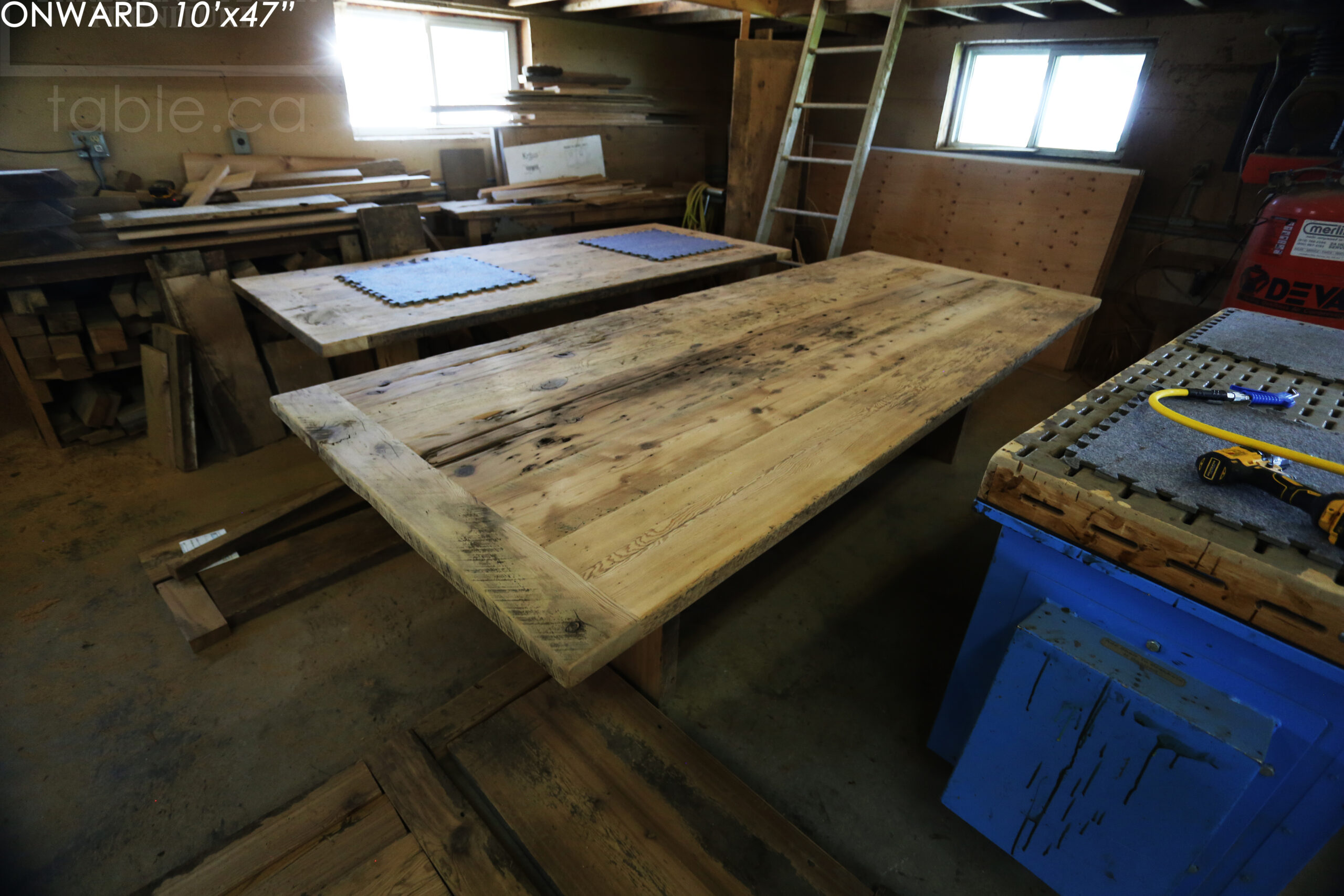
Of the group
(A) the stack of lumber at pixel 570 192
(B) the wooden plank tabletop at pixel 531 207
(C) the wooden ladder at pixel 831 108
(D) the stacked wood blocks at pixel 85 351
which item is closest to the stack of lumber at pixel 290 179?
→ (B) the wooden plank tabletop at pixel 531 207

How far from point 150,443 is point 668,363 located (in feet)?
8.39

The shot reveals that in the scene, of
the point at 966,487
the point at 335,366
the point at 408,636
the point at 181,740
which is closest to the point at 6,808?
the point at 181,740

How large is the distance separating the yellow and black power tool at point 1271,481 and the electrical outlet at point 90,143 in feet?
13.1

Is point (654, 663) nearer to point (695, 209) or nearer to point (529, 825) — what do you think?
point (529, 825)

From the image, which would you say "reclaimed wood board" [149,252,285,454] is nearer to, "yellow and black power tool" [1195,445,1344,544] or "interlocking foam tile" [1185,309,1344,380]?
"yellow and black power tool" [1195,445,1344,544]

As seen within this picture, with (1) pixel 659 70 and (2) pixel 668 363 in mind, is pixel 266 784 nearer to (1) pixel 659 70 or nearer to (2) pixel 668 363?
(2) pixel 668 363

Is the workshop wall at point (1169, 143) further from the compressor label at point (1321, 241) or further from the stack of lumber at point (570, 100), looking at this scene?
the stack of lumber at point (570, 100)

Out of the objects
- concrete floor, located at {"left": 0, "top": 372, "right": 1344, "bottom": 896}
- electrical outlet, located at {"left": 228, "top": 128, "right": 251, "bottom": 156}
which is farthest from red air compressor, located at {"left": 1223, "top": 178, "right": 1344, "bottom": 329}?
electrical outlet, located at {"left": 228, "top": 128, "right": 251, "bottom": 156}

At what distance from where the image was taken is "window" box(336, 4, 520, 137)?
3572 millimetres

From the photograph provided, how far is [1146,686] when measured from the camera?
93 centimetres

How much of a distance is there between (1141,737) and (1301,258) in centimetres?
278

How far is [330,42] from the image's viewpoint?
3256 millimetres

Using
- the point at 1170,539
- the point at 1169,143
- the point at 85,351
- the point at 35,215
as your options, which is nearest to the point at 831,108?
the point at 1169,143

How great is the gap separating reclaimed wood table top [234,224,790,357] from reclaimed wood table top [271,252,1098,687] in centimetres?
36
